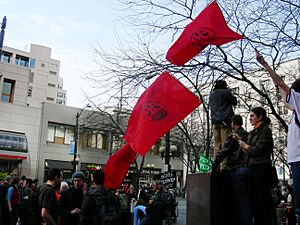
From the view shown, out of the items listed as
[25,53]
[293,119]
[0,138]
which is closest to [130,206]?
[293,119]

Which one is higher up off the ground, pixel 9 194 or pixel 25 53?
pixel 25 53

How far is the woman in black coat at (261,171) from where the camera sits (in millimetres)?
5074

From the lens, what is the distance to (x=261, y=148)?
16.6 ft

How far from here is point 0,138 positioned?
1304 inches

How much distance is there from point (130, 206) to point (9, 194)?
454 centimetres

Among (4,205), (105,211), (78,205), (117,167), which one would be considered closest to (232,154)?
(105,211)

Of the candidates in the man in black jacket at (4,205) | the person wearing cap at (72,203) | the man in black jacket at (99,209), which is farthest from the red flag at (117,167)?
the man in black jacket at (4,205)

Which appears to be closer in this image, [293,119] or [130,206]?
[293,119]

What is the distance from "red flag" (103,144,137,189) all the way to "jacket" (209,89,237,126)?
182 cm

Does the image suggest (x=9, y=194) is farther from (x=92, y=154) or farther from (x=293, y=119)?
(x=92, y=154)

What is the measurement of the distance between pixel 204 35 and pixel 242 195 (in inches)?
113

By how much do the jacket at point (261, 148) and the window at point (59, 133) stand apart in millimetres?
34762

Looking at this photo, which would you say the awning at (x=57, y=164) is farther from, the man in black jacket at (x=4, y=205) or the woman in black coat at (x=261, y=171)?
the woman in black coat at (x=261, y=171)

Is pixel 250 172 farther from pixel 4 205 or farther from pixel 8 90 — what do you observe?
pixel 8 90
